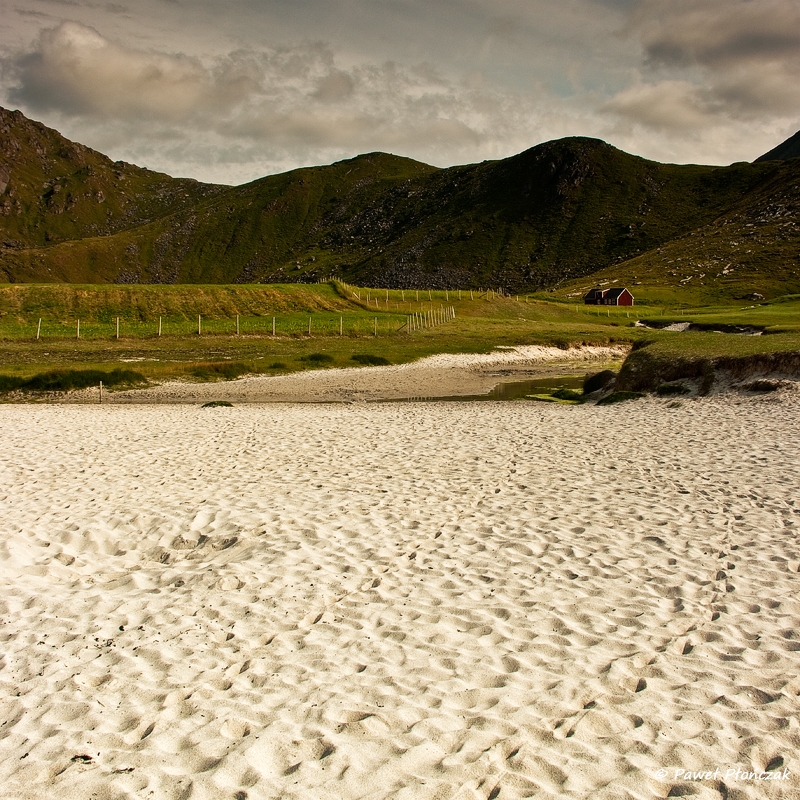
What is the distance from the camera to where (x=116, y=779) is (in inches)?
209

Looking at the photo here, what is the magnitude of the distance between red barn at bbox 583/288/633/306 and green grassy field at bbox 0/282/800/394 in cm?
2133

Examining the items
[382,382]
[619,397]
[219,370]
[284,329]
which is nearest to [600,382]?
[619,397]

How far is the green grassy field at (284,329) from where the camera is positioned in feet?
139

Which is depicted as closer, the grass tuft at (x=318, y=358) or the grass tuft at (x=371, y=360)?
the grass tuft at (x=318, y=358)

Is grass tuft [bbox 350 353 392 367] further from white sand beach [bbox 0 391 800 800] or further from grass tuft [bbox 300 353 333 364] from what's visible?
white sand beach [bbox 0 391 800 800]

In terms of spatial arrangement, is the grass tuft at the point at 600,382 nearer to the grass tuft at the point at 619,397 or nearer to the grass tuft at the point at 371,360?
the grass tuft at the point at 619,397

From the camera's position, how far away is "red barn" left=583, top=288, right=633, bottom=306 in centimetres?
11675

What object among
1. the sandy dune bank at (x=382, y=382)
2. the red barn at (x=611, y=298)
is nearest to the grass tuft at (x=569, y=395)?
the sandy dune bank at (x=382, y=382)

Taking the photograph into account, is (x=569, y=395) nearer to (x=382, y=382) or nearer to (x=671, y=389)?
(x=671, y=389)

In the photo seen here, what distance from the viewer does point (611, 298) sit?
118 metres

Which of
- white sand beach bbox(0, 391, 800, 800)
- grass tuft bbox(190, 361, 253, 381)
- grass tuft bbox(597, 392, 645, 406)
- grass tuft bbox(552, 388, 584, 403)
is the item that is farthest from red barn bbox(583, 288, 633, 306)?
white sand beach bbox(0, 391, 800, 800)

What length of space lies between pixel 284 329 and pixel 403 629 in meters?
59.9

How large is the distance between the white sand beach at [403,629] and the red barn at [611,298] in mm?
106193

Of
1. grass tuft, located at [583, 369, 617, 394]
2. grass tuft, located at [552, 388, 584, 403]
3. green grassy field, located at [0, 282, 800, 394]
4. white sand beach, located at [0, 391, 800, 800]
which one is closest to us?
white sand beach, located at [0, 391, 800, 800]
